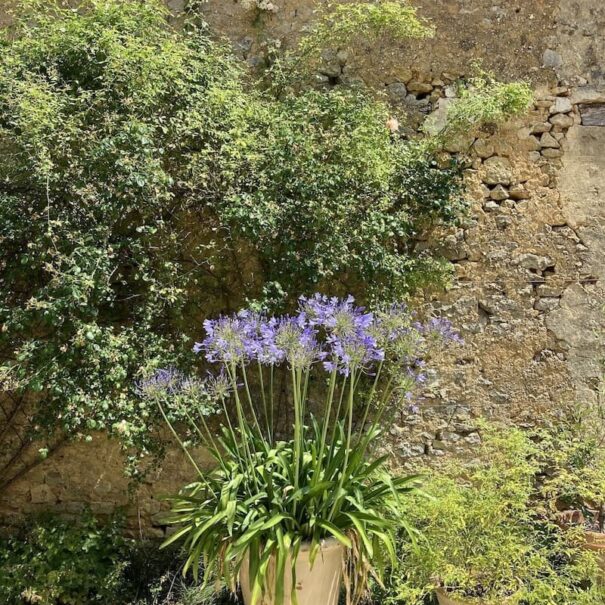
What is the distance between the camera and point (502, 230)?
3.93 meters

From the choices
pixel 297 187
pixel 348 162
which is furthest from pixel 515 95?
pixel 297 187

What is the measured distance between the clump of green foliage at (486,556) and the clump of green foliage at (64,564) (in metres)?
1.50

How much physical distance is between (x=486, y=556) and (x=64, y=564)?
2.11m

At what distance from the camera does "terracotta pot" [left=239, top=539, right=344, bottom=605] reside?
98.6 inches

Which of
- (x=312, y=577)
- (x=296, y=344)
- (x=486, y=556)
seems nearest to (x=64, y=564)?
(x=312, y=577)

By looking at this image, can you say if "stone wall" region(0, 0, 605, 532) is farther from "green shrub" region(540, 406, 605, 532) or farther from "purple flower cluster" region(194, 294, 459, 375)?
"purple flower cluster" region(194, 294, 459, 375)

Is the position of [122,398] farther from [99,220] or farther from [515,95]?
[515,95]

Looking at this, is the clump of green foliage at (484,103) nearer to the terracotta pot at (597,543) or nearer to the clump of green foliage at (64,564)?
the terracotta pot at (597,543)

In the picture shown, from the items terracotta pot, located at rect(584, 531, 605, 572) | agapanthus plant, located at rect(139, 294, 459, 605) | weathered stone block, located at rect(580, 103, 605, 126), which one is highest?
weathered stone block, located at rect(580, 103, 605, 126)

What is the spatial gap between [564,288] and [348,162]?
1.63 metres

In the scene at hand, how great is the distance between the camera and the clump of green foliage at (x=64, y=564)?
307 centimetres

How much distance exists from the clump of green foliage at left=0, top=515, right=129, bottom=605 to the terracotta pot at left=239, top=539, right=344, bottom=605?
100 cm

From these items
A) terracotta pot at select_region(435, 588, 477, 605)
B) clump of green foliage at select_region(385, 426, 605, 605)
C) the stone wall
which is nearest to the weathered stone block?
the stone wall

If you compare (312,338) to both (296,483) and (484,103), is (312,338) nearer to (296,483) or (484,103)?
(296,483)
